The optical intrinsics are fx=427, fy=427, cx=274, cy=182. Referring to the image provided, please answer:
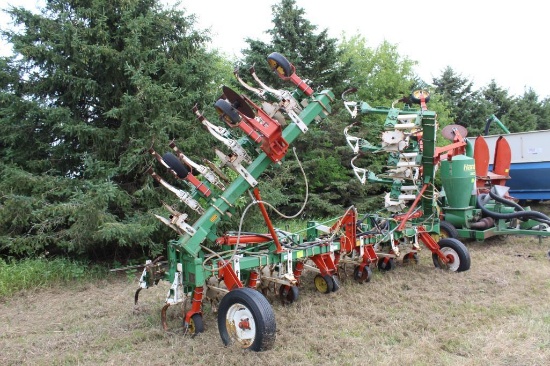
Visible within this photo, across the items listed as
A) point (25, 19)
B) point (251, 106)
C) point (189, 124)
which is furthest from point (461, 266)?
point (25, 19)

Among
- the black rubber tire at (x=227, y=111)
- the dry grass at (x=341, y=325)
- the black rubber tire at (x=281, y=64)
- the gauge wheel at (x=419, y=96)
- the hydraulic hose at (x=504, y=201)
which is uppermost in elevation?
the gauge wheel at (x=419, y=96)

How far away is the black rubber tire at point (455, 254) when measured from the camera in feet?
19.3

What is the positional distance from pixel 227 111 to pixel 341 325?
7.46 feet

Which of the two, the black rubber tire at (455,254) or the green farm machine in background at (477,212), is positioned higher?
the green farm machine in background at (477,212)

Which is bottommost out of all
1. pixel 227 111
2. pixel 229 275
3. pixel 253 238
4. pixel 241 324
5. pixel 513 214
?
pixel 241 324

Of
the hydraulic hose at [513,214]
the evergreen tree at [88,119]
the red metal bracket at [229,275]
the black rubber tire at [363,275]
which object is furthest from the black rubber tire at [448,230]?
the red metal bracket at [229,275]

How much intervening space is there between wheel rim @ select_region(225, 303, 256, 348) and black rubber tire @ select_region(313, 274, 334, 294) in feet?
5.97

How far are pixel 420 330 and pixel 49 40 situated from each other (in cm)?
643

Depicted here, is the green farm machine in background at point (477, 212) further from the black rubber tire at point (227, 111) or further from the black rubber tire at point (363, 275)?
the black rubber tire at point (227, 111)

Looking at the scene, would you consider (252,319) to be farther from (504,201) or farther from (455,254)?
(504,201)

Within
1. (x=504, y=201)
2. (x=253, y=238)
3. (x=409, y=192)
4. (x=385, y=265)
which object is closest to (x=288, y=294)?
(x=253, y=238)

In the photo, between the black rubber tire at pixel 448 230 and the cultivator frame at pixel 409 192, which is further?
the black rubber tire at pixel 448 230

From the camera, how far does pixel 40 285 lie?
5883mm

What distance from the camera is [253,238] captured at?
4.72 m
